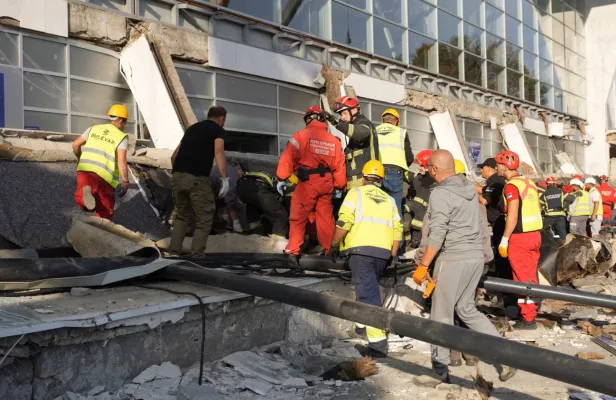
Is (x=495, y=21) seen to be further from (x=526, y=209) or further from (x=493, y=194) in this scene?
(x=526, y=209)

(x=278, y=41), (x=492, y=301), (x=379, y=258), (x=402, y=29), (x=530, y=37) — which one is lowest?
(x=492, y=301)

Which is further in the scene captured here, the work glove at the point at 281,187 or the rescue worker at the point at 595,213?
the rescue worker at the point at 595,213

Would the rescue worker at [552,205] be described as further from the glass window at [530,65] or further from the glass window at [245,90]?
the glass window at [530,65]

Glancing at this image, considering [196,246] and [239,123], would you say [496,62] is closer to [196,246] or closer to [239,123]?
[239,123]

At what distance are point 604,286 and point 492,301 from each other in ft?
7.07

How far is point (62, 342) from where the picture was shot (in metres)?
3.74

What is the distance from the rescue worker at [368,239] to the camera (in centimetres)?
526

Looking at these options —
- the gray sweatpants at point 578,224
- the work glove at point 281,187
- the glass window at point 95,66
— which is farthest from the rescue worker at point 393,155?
the gray sweatpants at point 578,224

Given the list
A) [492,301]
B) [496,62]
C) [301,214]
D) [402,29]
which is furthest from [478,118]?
[301,214]

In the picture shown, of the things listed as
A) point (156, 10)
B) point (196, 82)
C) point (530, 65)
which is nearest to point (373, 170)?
point (196, 82)

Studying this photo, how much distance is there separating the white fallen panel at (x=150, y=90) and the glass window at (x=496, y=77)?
14.6 metres

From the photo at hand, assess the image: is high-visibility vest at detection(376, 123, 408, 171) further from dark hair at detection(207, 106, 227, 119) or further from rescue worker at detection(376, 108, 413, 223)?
dark hair at detection(207, 106, 227, 119)

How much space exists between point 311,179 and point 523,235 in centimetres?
249

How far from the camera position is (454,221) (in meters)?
4.84
